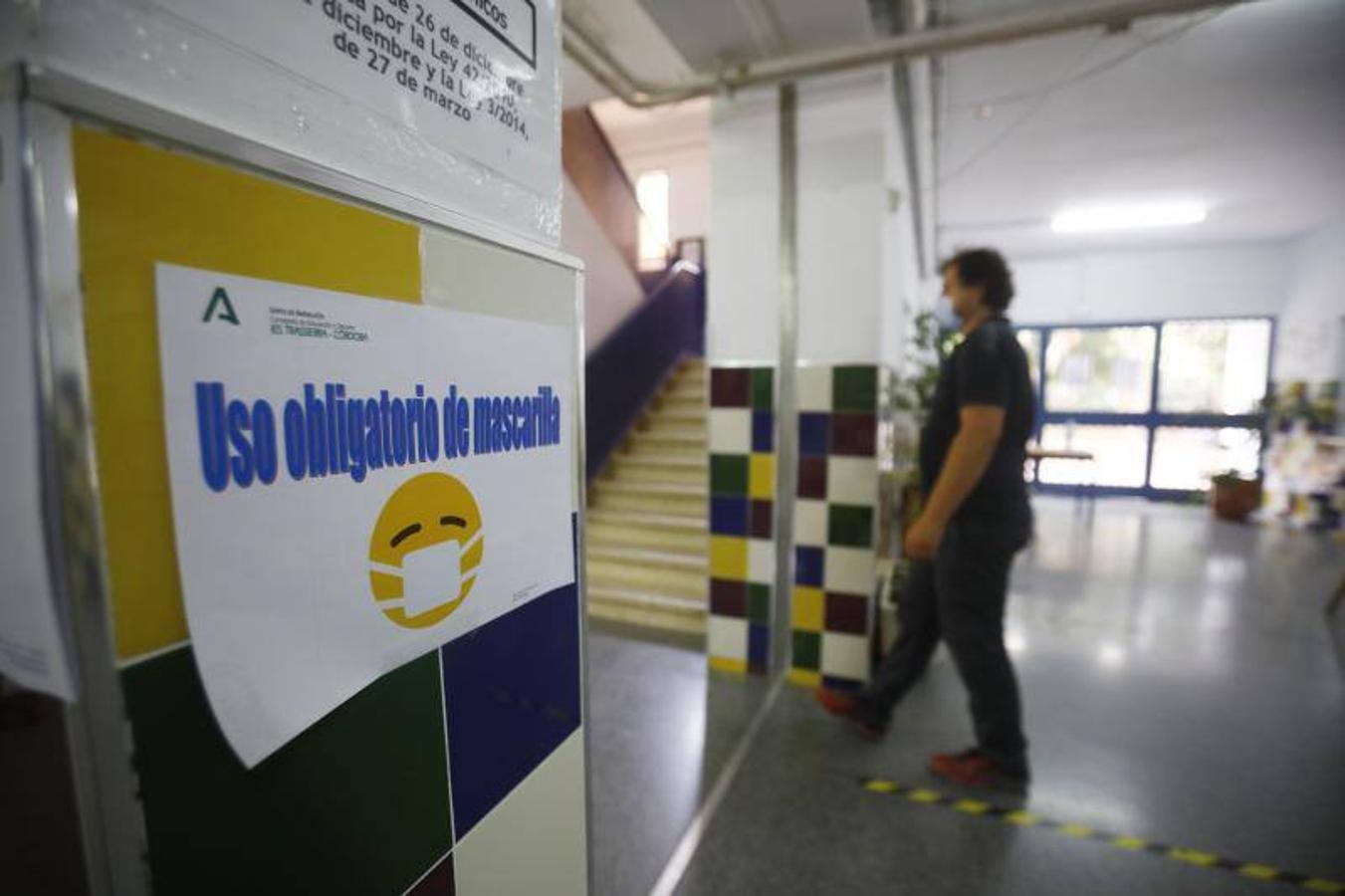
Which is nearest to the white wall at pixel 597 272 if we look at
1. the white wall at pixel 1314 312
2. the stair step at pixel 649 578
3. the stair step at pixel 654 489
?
the stair step at pixel 654 489

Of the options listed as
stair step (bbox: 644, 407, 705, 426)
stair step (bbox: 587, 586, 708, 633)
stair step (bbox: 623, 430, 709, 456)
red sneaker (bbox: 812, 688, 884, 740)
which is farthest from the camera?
stair step (bbox: 644, 407, 705, 426)

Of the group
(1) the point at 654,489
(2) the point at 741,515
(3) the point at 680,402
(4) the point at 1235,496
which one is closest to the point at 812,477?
(2) the point at 741,515

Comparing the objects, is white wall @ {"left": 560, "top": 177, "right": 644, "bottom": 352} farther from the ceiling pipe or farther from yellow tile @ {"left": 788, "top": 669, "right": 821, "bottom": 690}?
yellow tile @ {"left": 788, "top": 669, "right": 821, "bottom": 690}

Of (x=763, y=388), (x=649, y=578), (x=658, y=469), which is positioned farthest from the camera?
(x=658, y=469)

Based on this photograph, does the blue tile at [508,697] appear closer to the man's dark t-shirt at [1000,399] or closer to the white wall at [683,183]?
the man's dark t-shirt at [1000,399]

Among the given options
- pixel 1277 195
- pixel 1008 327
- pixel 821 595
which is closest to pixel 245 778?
pixel 1008 327

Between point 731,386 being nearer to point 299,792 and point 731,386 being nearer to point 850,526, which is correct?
point 850,526

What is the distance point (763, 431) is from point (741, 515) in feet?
1.03

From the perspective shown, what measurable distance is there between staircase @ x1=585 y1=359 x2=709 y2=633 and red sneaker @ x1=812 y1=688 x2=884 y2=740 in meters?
0.80

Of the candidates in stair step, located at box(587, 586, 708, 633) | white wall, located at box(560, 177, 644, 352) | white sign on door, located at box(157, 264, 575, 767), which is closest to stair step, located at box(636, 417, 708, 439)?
white wall, located at box(560, 177, 644, 352)

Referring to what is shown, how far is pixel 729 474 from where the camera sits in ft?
7.42

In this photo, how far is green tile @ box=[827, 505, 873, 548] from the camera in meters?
2.09

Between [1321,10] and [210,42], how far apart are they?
3.72 metres

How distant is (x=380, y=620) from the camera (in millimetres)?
572
